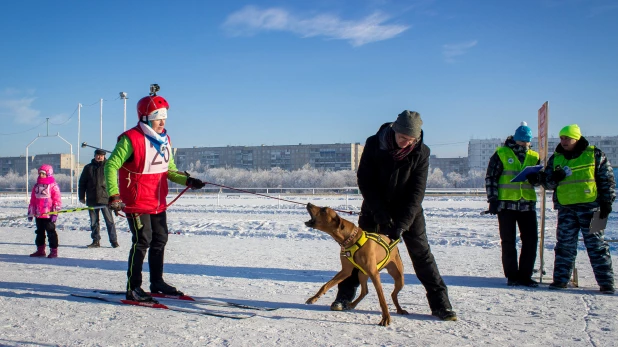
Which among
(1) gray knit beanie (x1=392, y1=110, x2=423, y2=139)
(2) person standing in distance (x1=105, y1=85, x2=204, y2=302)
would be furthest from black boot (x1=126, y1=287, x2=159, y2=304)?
(1) gray knit beanie (x1=392, y1=110, x2=423, y2=139)

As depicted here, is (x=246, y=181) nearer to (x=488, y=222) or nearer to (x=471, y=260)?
(x=488, y=222)

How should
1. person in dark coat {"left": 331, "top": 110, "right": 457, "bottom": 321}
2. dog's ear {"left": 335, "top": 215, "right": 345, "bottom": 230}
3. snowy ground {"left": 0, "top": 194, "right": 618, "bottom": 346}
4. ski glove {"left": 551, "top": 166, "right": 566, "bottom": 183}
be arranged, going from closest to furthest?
snowy ground {"left": 0, "top": 194, "right": 618, "bottom": 346} < dog's ear {"left": 335, "top": 215, "right": 345, "bottom": 230} < person in dark coat {"left": 331, "top": 110, "right": 457, "bottom": 321} < ski glove {"left": 551, "top": 166, "right": 566, "bottom": 183}

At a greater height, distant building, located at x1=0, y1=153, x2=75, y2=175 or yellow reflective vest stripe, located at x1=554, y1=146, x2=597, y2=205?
distant building, located at x1=0, y1=153, x2=75, y2=175

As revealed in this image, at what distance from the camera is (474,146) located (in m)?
85.4

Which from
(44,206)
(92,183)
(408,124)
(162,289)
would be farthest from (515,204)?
(92,183)

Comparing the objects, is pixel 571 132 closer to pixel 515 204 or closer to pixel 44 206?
pixel 515 204

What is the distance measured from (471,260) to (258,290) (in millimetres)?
3880

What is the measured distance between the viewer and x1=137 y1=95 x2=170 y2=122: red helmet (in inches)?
191

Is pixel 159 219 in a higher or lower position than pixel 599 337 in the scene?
higher

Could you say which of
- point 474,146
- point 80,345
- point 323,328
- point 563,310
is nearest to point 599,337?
point 563,310

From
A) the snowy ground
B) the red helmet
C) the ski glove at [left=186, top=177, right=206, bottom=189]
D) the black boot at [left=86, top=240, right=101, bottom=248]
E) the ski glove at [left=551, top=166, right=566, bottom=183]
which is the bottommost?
the black boot at [left=86, top=240, right=101, bottom=248]

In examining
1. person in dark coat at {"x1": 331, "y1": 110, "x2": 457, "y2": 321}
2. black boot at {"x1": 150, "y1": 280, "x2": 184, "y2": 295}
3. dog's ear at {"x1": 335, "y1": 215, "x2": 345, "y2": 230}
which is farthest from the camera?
black boot at {"x1": 150, "y1": 280, "x2": 184, "y2": 295}

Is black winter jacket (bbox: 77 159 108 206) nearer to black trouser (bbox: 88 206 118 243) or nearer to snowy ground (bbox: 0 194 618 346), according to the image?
black trouser (bbox: 88 206 118 243)

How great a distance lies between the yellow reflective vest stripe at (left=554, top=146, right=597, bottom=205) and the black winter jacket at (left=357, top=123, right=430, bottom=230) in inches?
94.0
